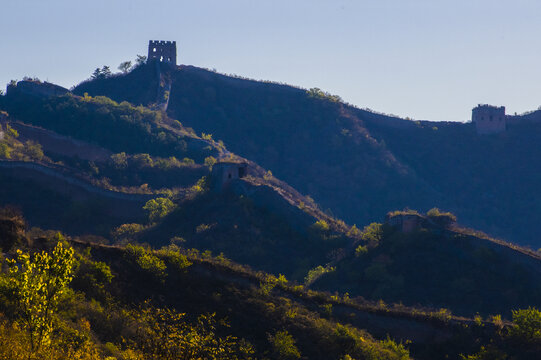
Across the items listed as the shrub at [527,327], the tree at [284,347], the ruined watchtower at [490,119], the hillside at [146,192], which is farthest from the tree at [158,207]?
the ruined watchtower at [490,119]

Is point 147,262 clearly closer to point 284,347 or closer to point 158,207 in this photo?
point 284,347

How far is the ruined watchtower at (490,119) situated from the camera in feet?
360

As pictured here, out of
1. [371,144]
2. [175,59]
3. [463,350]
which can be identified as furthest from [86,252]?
[175,59]

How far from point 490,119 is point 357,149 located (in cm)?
1945

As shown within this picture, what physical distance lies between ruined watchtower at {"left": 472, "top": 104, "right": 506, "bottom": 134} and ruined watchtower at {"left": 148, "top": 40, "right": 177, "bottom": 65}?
4181cm

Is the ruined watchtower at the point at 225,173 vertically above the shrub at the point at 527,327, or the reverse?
the ruined watchtower at the point at 225,173

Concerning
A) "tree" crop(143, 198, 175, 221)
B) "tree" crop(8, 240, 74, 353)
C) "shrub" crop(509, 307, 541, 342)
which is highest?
"tree" crop(8, 240, 74, 353)

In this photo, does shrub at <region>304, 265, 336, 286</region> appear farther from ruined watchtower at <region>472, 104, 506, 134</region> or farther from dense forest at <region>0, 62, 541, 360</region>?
ruined watchtower at <region>472, 104, 506, 134</region>

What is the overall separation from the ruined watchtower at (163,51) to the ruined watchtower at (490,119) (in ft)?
137

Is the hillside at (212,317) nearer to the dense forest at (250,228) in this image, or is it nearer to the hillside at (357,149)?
the dense forest at (250,228)

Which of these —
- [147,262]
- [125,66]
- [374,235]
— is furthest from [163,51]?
[147,262]

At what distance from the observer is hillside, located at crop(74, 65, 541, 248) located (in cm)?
9962

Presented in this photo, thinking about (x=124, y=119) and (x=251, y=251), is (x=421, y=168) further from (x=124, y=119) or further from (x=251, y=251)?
(x=251, y=251)

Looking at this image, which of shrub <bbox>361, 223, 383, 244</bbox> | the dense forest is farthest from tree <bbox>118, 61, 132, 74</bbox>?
shrub <bbox>361, 223, 383, 244</bbox>
